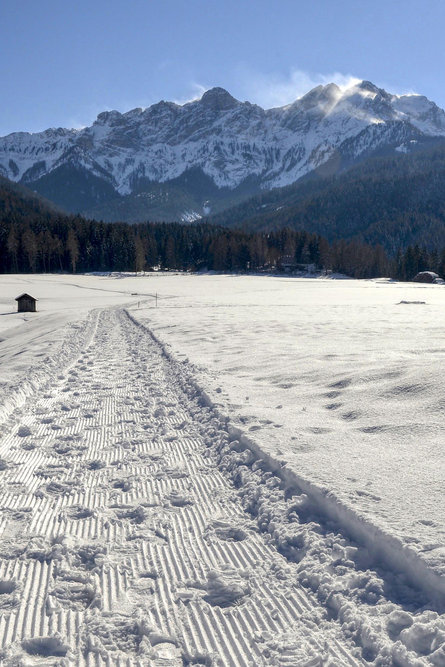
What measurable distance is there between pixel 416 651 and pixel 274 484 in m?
2.39

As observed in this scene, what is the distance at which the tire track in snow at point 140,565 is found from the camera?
9.78ft

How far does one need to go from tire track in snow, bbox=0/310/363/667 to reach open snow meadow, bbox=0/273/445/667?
0.01 meters

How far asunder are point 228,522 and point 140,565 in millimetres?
963

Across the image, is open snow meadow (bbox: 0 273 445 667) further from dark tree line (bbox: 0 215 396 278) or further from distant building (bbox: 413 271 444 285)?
dark tree line (bbox: 0 215 396 278)

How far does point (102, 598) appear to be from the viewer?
343cm

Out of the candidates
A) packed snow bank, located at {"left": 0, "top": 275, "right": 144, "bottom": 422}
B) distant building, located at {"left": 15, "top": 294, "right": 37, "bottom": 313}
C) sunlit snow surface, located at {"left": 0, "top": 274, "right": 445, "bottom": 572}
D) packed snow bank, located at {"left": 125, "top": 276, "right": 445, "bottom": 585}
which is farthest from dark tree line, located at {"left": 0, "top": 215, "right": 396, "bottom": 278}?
packed snow bank, located at {"left": 125, "top": 276, "right": 445, "bottom": 585}

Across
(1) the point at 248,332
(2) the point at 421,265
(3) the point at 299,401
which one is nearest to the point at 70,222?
(2) the point at 421,265

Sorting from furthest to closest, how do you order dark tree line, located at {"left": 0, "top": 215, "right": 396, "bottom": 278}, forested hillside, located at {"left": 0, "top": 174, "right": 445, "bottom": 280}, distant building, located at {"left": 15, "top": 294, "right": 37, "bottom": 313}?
1. dark tree line, located at {"left": 0, "top": 215, "right": 396, "bottom": 278}
2. forested hillside, located at {"left": 0, "top": 174, "right": 445, "bottom": 280}
3. distant building, located at {"left": 15, "top": 294, "right": 37, "bottom": 313}

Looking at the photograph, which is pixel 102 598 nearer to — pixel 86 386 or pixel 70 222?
pixel 86 386

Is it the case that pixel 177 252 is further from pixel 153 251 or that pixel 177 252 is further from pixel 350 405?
pixel 350 405

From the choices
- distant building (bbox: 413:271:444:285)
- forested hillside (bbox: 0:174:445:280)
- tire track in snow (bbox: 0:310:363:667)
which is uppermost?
forested hillside (bbox: 0:174:445:280)

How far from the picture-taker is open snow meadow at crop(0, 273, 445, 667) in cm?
303

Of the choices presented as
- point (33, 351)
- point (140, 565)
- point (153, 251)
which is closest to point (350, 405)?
point (140, 565)

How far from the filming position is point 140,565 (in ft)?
12.5
